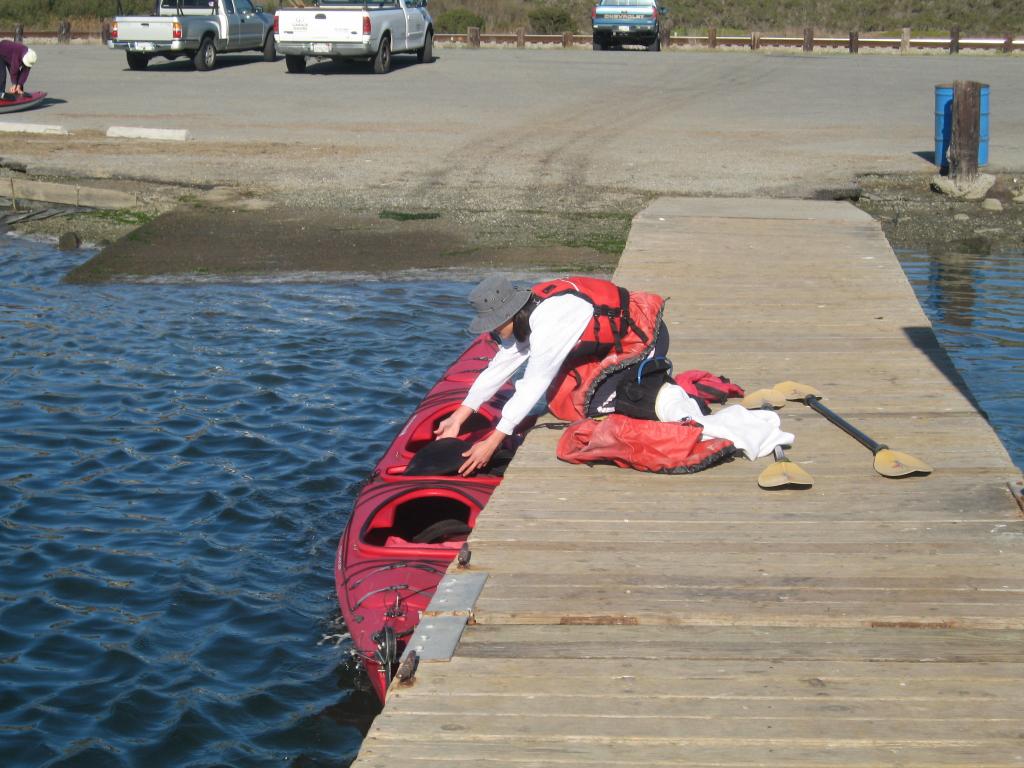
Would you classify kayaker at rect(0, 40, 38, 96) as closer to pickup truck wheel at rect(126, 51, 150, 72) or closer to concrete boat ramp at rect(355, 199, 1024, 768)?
pickup truck wheel at rect(126, 51, 150, 72)

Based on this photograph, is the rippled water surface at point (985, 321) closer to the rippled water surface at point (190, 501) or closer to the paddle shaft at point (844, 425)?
the paddle shaft at point (844, 425)

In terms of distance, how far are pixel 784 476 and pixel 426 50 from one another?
2698 cm

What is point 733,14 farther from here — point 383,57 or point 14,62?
point 14,62

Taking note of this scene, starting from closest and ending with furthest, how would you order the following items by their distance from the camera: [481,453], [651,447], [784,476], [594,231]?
[784,476], [651,447], [481,453], [594,231]

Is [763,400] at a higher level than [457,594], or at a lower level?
higher

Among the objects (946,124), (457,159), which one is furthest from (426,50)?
(946,124)

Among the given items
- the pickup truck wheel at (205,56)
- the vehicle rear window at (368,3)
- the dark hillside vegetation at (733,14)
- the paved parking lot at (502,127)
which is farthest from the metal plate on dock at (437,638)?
the dark hillside vegetation at (733,14)

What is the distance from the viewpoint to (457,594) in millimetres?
5223

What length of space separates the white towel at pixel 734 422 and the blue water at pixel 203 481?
7.19 feet

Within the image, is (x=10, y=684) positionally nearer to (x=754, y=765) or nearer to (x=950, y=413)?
(x=754, y=765)

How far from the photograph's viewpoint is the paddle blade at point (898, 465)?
634cm

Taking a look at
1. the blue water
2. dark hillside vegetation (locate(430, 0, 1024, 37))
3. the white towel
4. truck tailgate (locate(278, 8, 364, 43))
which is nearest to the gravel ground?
truck tailgate (locate(278, 8, 364, 43))

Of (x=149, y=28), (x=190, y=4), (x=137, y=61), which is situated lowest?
(x=137, y=61)

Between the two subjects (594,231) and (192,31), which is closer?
(594,231)
